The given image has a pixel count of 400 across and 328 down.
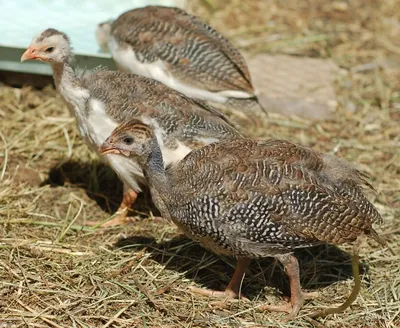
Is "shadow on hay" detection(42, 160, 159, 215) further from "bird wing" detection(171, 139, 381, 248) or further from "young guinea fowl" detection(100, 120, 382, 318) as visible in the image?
"bird wing" detection(171, 139, 381, 248)

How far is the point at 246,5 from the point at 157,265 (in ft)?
17.7

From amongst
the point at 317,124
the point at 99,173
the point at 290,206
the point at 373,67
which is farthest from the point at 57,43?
the point at 373,67

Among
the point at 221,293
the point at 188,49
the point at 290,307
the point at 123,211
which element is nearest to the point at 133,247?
the point at 123,211

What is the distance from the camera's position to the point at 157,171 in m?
5.36

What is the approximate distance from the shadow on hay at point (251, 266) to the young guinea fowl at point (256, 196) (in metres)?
0.37

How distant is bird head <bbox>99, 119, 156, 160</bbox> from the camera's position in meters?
5.28

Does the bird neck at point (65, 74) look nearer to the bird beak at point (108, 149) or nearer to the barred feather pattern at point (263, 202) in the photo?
the bird beak at point (108, 149)

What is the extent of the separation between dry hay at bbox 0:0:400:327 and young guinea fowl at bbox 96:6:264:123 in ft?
2.80

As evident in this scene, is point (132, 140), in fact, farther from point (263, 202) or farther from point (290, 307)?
point (290, 307)

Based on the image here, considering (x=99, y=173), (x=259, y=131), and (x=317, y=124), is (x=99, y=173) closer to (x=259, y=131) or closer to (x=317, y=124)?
(x=259, y=131)

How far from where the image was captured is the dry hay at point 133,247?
5.25 m

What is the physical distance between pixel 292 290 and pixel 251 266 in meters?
0.67

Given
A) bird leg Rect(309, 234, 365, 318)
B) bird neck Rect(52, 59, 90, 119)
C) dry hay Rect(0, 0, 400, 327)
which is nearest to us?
bird leg Rect(309, 234, 365, 318)

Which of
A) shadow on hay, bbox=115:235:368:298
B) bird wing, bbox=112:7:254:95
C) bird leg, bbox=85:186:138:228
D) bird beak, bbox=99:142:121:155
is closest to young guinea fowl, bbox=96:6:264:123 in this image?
bird wing, bbox=112:7:254:95
